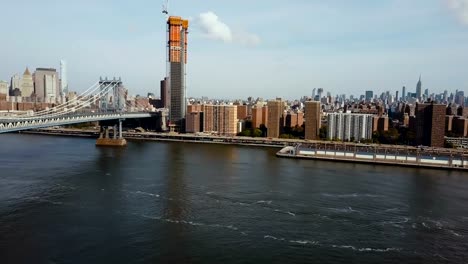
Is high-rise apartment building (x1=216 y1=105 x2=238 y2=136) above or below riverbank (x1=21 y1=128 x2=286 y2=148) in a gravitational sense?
above

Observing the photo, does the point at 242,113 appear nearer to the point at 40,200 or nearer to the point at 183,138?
the point at 183,138

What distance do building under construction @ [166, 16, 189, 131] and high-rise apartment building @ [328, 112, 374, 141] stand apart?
1072 cm

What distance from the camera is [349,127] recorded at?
26.1m

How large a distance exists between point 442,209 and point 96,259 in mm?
7633

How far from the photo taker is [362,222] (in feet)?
28.0

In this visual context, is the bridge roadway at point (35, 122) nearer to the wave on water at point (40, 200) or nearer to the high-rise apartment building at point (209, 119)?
the wave on water at point (40, 200)

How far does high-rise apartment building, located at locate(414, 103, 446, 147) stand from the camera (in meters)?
22.4

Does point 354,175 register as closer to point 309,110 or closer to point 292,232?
point 292,232

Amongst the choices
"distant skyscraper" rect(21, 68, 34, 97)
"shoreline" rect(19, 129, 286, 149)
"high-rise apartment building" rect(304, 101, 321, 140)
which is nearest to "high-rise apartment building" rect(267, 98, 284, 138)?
"high-rise apartment building" rect(304, 101, 321, 140)

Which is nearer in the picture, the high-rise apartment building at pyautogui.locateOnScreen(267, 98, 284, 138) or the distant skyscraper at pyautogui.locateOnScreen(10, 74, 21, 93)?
the high-rise apartment building at pyautogui.locateOnScreen(267, 98, 284, 138)

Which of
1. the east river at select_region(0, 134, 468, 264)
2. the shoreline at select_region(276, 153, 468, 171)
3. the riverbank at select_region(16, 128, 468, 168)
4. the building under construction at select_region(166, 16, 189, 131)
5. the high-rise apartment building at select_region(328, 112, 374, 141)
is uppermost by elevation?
the building under construction at select_region(166, 16, 189, 131)

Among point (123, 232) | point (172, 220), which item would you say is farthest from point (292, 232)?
point (123, 232)

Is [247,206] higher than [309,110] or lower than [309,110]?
lower

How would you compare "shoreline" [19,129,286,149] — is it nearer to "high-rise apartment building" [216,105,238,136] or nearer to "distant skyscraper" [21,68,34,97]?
"high-rise apartment building" [216,105,238,136]
